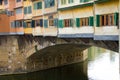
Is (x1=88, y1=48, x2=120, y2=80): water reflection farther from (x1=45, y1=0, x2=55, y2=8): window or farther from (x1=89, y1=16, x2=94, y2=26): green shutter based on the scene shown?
(x1=89, y1=16, x2=94, y2=26): green shutter

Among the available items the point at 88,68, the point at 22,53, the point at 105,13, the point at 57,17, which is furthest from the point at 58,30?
the point at 88,68

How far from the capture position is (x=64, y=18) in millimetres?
25266

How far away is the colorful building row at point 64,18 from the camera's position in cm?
1914

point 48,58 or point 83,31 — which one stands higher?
point 83,31

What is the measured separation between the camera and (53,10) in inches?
1069

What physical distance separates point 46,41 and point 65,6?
7878 mm

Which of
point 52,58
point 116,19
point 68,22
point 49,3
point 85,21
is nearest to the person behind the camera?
point 116,19

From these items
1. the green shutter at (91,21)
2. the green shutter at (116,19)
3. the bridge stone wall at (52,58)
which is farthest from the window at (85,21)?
the bridge stone wall at (52,58)

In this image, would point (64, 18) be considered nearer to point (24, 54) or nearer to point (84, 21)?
point (84, 21)

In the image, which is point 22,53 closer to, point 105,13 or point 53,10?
point 53,10

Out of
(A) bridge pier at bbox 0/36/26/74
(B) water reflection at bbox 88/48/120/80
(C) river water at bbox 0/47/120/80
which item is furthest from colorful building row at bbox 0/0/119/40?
(B) water reflection at bbox 88/48/120/80

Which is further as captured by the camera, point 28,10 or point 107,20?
point 28,10

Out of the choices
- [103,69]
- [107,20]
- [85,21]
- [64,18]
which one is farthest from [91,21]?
[103,69]

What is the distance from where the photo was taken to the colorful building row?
19.1 metres
